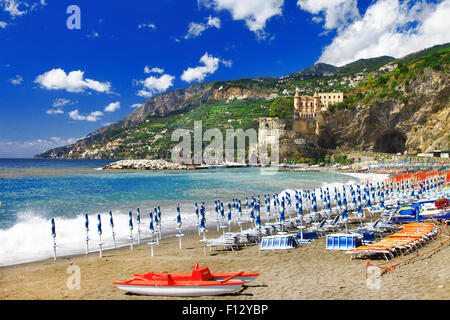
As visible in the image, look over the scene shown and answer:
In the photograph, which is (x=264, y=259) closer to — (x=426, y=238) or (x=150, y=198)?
(x=426, y=238)

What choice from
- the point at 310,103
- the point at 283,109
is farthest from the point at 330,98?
the point at 283,109

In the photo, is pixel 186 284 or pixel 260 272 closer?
pixel 186 284

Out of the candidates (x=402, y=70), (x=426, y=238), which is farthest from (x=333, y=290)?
(x=402, y=70)

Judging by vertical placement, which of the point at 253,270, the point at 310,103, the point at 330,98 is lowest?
the point at 253,270

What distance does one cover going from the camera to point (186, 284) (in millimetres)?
7809

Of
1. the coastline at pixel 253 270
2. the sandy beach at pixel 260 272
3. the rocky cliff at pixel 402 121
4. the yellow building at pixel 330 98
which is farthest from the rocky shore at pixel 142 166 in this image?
the sandy beach at pixel 260 272

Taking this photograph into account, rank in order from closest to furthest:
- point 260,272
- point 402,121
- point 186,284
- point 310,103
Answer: point 186,284
point 260,272
point 402,121
point 310,103

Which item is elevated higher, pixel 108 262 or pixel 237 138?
pixel 237 138

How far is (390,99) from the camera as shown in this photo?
291 ft

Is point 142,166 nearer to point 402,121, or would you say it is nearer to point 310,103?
point 310,103

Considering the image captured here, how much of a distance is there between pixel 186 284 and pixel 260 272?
337 centimetres

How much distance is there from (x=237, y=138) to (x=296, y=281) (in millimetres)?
122108

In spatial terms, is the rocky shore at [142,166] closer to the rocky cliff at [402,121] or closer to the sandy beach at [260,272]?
the rocky cliff at [402,121]
